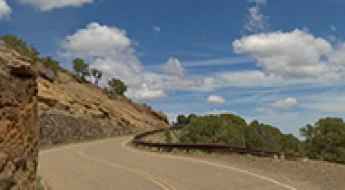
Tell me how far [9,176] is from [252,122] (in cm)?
7249

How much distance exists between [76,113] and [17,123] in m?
61.3

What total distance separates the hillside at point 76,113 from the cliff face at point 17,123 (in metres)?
45.3

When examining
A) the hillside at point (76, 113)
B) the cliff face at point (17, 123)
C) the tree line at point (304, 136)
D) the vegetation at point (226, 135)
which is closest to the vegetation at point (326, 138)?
the tree line at point (304, 136)

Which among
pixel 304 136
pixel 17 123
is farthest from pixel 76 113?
pixel 17 123

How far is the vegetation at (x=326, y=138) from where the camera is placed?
47938mm

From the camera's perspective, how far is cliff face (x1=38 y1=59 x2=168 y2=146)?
2297 inches

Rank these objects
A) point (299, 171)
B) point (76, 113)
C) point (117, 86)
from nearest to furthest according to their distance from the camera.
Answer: point (299, 171) < point (76, 113) < point (117, 86)

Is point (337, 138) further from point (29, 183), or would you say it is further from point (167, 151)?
point (29, 183)

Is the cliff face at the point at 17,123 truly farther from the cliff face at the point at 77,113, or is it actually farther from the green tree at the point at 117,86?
the green tree at the point at 117,86

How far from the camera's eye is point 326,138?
48625 mm

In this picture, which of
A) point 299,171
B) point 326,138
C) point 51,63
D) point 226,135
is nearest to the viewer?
point 299,171

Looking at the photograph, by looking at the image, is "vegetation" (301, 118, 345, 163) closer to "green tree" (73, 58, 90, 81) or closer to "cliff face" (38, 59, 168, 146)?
"cliff face" (38, 59, 168, 146)

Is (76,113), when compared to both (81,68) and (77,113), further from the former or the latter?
(81,68)

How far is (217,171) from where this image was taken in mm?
18938
